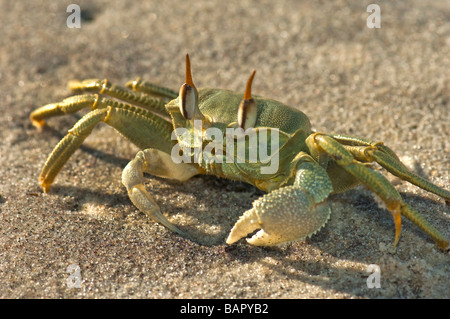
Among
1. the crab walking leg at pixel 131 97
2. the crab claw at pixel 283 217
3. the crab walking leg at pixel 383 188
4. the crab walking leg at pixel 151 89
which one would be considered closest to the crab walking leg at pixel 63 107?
the crab walking leg at pixel 131 97

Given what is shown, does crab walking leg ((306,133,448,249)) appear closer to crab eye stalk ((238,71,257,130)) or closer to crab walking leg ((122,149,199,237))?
crab eye stalk ((238,71,257,130))

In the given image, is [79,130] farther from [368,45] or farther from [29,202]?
[368,45]

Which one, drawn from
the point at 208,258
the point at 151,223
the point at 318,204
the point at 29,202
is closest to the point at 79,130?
the point at 29,202

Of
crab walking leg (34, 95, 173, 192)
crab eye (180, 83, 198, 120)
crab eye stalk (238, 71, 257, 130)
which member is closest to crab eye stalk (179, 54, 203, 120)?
crab eye (180, 83, 198, 120)

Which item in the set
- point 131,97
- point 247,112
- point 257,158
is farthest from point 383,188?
point 131,97

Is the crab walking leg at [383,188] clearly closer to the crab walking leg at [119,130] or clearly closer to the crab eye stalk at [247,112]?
the crab eye stalk at [247,112]

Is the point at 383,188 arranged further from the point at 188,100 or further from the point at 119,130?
the point at 119,130
